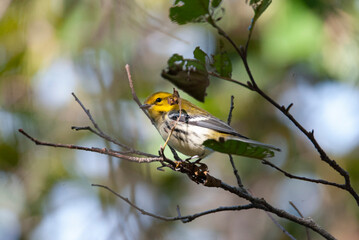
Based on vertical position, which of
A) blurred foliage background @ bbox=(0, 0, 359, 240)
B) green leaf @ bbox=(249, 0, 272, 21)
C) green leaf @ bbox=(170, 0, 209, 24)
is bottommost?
blurred foliage background @ bbox=(0, 0, 359, 240)

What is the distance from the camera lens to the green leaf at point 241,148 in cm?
114

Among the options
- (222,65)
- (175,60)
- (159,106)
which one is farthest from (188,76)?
(159,106)

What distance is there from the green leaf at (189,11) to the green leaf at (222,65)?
0.19m

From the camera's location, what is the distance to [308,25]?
2475 mm

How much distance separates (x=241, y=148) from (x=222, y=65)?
33 cm

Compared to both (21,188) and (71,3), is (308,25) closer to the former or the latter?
(71,3)

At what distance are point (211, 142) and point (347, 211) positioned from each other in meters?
3.05

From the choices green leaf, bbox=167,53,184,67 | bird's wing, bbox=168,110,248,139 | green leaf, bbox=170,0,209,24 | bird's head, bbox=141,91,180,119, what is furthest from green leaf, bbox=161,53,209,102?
bird's head, bbox=141,91,180,119

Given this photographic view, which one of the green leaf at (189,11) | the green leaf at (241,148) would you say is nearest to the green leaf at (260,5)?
the green leaf at (189,11)

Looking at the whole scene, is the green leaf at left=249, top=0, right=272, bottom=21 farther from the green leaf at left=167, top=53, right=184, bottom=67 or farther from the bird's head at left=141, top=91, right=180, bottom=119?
the bird's head at left=141, top=91, right=180, bottom=119

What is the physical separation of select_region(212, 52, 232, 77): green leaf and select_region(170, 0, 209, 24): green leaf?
188mm

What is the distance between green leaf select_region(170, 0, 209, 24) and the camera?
47.3 inches

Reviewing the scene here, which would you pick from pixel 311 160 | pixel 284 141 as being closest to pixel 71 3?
pixel 284 141

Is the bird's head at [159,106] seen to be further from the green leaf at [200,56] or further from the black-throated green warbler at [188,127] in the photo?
the green leaf at [200,56]
